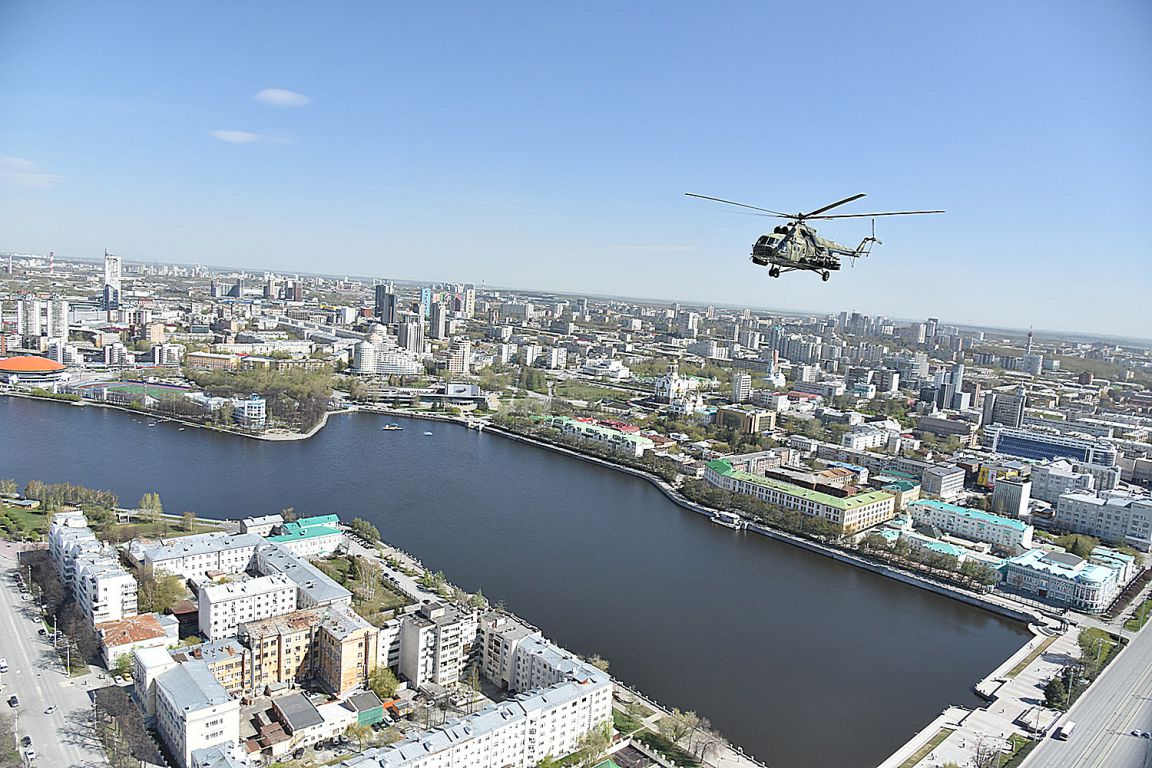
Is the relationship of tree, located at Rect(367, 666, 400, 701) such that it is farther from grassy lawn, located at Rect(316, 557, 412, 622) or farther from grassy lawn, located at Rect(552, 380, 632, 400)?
grassy lawn, located at Rect(552, 380, 632, 400)

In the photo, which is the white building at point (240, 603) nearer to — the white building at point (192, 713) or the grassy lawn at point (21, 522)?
the white building at point (192, 713)

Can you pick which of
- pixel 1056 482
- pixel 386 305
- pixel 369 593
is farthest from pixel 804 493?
pixel 386 305

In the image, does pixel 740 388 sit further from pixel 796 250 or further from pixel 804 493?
pixel 796 250

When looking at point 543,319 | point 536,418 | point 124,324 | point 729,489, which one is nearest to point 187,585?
point 729,489

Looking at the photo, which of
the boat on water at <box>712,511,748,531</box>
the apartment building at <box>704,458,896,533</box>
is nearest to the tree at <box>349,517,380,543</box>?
the boat on water at <box>712,511,748,531</box>

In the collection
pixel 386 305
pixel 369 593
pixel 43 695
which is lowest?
pixel 43 695

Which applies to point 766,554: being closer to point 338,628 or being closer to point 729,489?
point 729,489

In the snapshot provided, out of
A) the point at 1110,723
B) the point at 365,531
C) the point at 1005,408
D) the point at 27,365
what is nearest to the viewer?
Answer: the point at 1110,723
